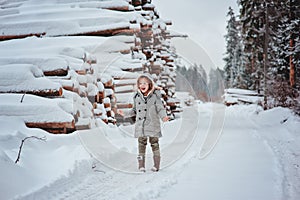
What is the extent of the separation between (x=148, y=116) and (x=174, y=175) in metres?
1.13

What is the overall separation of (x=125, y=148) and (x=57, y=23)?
4.93 m

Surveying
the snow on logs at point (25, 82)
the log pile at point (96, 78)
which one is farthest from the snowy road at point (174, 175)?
the snow on logs at point (25, 82)

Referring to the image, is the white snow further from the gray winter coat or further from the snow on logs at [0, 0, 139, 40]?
the gray winter coat

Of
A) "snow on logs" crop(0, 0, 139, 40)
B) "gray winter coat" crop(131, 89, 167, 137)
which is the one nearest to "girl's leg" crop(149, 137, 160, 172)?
"gray winter coat" crop(131, 89, 167, 137)

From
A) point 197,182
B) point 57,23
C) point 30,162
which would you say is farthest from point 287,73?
point 30,162

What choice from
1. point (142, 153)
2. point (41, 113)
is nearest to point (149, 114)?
point (142, 153)

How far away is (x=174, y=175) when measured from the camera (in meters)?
4.60

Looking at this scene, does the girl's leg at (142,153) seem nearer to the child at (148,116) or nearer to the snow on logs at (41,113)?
the child at (148,116)

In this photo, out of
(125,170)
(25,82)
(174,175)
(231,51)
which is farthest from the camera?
(231,51)

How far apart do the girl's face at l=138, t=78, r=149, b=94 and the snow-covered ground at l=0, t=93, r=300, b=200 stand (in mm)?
1327

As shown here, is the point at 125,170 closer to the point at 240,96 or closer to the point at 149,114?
the point at 149,114

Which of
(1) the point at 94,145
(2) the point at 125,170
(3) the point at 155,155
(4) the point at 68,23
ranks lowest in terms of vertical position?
(2) the point at 125,170

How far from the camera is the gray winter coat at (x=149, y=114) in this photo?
5.09 m

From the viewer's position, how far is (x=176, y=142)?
305 inches
